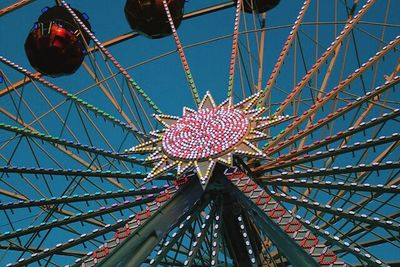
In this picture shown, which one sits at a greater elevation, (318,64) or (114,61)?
(114,61)

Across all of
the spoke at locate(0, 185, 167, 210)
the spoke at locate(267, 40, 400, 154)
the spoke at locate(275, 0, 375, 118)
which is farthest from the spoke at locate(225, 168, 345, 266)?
the spoke at locate(275, 0, 375, 118)

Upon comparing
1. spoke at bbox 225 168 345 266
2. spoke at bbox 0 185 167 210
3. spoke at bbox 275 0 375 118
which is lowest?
spoke at bbox 225 168 345 266

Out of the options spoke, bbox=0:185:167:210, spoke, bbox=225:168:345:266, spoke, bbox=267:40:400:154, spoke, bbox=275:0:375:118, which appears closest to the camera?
spoke, bbox=225:168:345:266

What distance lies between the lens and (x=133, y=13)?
15641mm

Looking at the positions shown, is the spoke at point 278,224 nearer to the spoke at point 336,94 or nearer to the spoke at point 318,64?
the spoke at point 336,94

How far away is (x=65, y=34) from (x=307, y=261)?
8474 millimetres

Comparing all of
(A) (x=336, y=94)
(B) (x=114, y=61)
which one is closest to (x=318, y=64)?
(A) (x=336, y=94)

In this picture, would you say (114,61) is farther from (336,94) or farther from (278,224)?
(278,224)

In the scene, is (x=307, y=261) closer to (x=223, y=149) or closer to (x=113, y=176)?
(x=223, y=149)

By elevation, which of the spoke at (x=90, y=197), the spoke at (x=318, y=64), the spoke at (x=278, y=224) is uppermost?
the spoke at (x=318, y=64)

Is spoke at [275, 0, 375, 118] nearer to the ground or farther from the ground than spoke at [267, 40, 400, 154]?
farther from the ground

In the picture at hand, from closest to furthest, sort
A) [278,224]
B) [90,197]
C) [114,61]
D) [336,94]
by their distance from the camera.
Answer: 1. [278,224]
2. [90,197]
3. [336,94]
4. [114,61]

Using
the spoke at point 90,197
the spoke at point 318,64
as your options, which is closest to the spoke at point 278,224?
the spoke at point 90,197

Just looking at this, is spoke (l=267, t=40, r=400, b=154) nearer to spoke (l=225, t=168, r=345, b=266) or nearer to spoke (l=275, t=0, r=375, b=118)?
spoke (l=275, t=0, r=375, b=118)
